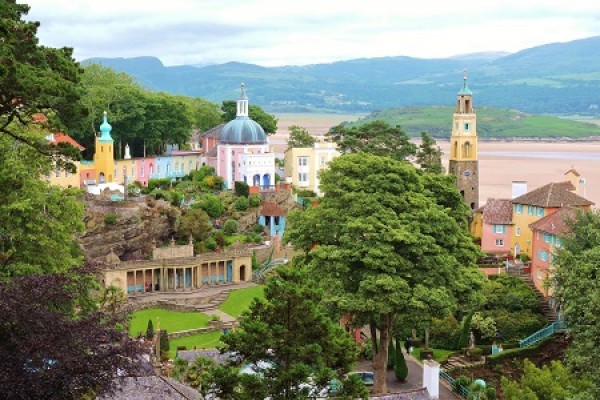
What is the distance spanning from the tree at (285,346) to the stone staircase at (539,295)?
91.0ft

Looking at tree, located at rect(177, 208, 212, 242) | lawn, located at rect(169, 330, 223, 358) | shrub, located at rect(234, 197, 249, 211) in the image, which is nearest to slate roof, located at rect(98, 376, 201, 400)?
lawn, located at rect(169, 330, 223, 358)

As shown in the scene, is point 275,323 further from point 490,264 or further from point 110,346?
point 490,264

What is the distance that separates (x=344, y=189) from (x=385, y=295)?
567 cm

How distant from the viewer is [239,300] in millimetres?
57406

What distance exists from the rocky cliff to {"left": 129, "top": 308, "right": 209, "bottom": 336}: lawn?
6.25 m

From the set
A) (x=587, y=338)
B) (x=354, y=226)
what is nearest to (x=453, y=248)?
(x=354, y=226)

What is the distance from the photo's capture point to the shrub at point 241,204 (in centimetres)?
6994

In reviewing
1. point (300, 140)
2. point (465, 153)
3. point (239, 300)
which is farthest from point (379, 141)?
point (239, 300)

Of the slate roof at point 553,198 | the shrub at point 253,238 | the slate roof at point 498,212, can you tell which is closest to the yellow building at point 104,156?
the shrub at point 253,238

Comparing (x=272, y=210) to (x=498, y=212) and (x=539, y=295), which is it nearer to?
(x=498, y=212)

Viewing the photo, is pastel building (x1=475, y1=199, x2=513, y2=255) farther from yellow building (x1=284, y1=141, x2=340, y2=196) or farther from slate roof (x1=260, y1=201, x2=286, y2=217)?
yellow building (x1=284, y1=141, x2=340, y2=196)

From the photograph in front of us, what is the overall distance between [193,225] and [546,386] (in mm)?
35531

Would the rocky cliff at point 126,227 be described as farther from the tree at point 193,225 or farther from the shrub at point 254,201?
the shrub at point 254,201

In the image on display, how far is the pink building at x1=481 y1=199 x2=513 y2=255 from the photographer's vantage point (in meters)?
57.5
